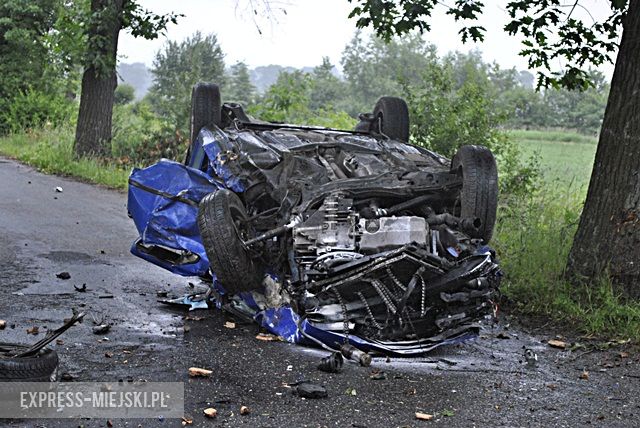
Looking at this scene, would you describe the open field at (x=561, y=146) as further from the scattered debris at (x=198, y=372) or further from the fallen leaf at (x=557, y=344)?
the scattered debris at (x=198, y=372)

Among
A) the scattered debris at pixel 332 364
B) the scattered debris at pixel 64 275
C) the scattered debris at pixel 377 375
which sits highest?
the scattered debris at pixel 332 364

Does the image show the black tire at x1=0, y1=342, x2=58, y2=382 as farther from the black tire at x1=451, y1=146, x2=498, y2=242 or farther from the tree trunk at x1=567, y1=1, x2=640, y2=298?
the tree trunk at x1=567, y1=1, x2=640, y2=298

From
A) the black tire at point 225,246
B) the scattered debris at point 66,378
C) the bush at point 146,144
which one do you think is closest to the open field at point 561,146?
the bush at point 146,144

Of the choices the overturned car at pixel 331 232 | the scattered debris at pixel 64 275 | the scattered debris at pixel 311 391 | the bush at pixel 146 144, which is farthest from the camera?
the bush at pixel 146 144

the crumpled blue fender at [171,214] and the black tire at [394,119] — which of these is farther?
the black tire at [394,119]

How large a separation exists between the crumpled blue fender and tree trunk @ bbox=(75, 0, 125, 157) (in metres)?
9.39

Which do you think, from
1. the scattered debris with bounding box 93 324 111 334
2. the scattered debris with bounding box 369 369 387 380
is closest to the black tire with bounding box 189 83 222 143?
the scattered debris with bounding box 93 324 111 334

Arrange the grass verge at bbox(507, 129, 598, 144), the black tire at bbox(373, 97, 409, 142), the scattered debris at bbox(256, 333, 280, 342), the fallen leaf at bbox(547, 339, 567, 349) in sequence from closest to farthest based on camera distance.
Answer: the scattered debris at bbox(256, 333, 280, 342) → the fallen leaf at bbox(547, 339, 567, 349) → the black tire at bbox(373, 97, 409, 142) → the grass verge at bbox(507, 129, 598, 144)

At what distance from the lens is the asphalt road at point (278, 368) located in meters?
5.14

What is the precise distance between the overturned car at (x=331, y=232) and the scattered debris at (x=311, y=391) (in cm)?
101

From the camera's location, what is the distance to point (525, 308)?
8.30 m

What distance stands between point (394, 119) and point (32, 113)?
17.6 meters

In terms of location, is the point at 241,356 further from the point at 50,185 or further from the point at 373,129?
the point at 50,185

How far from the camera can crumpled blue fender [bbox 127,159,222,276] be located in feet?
25.1
